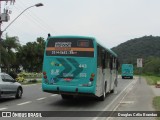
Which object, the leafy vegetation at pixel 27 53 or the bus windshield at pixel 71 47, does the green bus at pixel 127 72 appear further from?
the bus windshield at pixel 71 47

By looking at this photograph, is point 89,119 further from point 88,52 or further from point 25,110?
point 88,52

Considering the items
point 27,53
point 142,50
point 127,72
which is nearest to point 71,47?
point 127,72

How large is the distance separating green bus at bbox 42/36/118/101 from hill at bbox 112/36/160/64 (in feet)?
369

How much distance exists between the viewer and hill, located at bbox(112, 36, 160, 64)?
133163 millimetres

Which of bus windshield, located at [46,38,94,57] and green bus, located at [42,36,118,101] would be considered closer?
green bus, located at [42,36,118,101]

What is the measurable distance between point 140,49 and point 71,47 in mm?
118323

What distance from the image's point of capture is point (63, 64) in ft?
57.8

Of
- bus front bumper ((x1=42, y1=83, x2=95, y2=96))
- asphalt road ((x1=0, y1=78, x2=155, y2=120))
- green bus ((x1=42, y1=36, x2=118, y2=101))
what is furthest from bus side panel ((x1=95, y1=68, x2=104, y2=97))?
bus front bumper ((x1=42, y1=83, x2=95, y2=96))

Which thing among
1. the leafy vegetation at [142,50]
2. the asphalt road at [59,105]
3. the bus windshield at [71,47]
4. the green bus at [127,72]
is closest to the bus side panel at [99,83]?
the asphalt road at [59,105]

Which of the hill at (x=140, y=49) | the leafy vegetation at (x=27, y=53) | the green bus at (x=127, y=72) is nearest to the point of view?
the green bus at (x=127, y=72)

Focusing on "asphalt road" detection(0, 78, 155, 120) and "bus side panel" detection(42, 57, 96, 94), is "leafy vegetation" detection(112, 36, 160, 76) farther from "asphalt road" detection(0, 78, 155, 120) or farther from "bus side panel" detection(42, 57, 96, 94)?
"bus side panel" detection(42, 57, 96, 94)

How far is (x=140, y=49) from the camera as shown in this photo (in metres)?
134

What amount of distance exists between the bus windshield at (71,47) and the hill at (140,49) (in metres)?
112

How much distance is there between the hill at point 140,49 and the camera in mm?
133163
